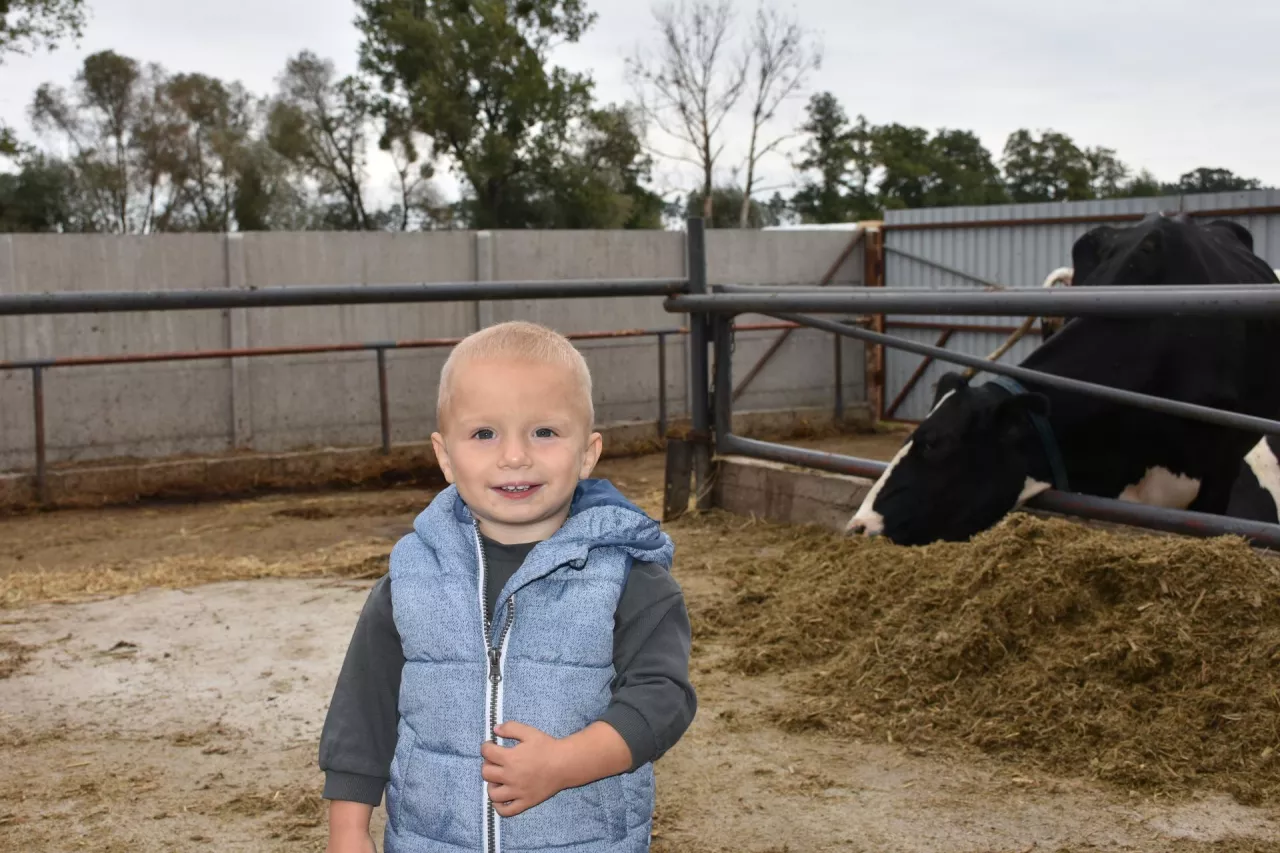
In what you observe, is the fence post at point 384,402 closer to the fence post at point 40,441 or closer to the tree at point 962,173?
the fence post at point 40,441

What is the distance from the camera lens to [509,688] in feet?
4.62

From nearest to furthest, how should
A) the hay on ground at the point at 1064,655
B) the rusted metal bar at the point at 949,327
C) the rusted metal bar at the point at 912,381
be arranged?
the hay on ground at the point at 1064,655, the rusted metal bar at the point at 949,327, the rusted metal bar at the point at 912,381

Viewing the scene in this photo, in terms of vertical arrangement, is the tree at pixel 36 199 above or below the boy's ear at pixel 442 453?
above

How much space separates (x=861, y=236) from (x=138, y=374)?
6909 millimetres

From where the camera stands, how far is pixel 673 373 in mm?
11828

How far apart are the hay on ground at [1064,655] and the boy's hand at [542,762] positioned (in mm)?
1564

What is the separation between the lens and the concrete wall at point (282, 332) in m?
9.16

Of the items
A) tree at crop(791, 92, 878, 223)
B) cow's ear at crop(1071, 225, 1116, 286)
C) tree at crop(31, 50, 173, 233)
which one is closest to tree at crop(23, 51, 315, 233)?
tree at crop(31, 50, 173, 233)

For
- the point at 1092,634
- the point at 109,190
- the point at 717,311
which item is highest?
the point at 109,190

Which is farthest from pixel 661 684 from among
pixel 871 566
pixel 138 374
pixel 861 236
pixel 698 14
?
pixel 698 14

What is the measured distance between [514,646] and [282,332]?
9.04m

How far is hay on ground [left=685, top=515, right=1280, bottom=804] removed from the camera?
2.63 m

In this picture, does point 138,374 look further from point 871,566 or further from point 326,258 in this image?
point 871,566

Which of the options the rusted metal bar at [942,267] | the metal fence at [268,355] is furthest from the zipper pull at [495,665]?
the rusted metal bar at [942,267]
